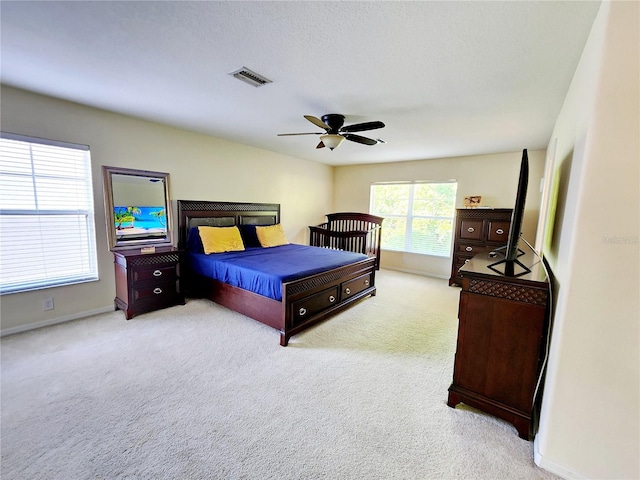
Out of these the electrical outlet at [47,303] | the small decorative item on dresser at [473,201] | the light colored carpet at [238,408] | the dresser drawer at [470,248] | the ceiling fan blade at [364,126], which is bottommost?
the light colored carpet at [238,408]

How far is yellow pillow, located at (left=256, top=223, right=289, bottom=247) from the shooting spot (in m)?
4.48

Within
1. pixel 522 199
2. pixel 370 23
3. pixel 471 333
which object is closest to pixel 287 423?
pixel 471 333

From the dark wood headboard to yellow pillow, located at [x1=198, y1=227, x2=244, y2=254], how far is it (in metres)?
0.28

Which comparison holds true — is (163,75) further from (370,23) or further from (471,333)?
(471,333)

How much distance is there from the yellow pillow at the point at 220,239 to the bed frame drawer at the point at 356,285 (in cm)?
169

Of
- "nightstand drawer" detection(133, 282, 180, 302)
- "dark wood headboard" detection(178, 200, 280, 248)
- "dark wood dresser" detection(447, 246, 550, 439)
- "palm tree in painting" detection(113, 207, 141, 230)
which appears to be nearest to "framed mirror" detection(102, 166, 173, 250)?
"palm tree in painting" detection(113, 207, 141, 230)

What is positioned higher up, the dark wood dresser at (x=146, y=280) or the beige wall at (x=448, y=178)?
the beige wall at (x=448, y=178)

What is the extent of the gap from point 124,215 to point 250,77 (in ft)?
7.94

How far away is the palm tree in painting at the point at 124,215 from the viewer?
3297mm

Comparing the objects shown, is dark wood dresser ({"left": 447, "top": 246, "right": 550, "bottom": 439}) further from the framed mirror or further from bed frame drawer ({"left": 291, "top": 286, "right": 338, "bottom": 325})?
the framed mirror

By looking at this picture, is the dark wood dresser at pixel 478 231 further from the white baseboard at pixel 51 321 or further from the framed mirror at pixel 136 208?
the white baseboard at pixel 51 321

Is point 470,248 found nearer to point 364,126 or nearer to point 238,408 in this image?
point 364,126

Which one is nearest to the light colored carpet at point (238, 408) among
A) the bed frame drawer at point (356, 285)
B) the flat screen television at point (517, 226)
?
the bed frame drawer at point (356, 285)

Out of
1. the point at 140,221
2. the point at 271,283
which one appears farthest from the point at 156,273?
the point at 271,283
